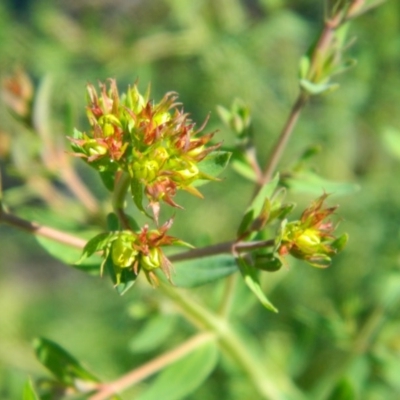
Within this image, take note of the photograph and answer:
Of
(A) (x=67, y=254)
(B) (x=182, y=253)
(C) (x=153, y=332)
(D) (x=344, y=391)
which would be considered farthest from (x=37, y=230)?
(D) (x=344, y=391)

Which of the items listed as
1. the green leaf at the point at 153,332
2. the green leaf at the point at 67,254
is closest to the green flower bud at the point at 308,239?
the green leaf at the point at 67,254

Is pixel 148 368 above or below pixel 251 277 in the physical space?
below

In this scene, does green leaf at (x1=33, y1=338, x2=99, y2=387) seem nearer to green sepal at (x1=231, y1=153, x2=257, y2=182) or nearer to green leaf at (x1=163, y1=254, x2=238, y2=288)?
green leaf at (x1=163, y1=254, x2=238, y2=288)

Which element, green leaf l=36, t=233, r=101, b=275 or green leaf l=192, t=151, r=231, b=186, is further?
green leaf l=36, t=233, r=101, b=275

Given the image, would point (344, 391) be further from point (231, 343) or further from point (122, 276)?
point (122, 276)

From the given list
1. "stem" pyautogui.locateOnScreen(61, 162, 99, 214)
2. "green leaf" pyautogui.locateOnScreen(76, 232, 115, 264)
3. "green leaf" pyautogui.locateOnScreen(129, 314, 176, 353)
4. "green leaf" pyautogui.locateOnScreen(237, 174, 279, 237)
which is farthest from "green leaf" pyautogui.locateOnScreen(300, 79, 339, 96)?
"green leaf" pyautogui.locateOnScreen(129, 314, 176, 353)

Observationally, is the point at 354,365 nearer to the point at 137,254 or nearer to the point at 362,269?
the point at 362,269

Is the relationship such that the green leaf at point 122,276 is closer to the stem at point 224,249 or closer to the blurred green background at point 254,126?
the stem at point 224,249
